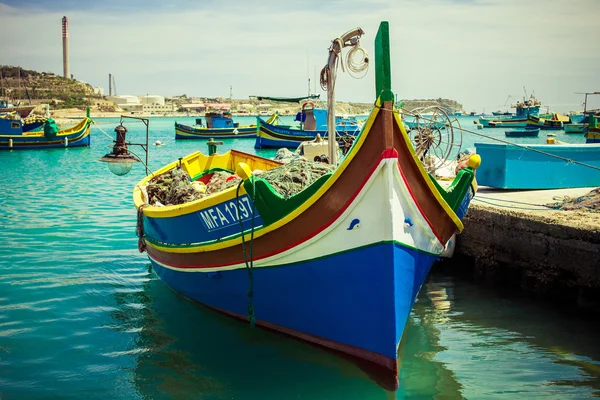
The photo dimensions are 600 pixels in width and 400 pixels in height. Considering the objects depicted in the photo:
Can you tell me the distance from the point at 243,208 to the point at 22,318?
3.80m

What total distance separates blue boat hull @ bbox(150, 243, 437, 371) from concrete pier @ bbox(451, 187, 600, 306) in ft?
7.24

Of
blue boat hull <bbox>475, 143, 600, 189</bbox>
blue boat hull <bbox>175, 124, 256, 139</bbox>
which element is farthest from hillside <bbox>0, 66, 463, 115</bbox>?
blue boat hull <bbox>475, 143, 600, 189</bbox>

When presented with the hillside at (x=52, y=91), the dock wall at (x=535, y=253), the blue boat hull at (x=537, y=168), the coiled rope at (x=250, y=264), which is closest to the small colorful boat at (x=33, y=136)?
the blue boat hull at (x=537, y=168)

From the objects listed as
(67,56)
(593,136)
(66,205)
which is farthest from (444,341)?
(67,56)

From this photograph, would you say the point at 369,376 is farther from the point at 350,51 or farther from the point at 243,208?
the point at 350,51

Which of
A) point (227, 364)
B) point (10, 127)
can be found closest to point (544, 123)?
point (10, 127)

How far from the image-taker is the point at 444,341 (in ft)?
22.5

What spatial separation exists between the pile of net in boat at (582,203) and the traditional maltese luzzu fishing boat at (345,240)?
230cm

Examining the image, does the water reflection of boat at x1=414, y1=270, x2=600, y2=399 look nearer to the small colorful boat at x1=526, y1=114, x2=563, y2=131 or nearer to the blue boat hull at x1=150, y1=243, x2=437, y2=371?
the blue boat hull at x1=150, y1=243, x2=437, y2=371

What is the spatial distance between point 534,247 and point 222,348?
4.36m

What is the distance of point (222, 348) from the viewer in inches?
257

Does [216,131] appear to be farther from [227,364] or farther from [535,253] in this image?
[227,364]

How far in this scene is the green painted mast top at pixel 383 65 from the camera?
4820mm

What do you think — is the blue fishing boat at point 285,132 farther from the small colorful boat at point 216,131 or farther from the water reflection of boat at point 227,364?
the water reflection of boat at point 227,364
